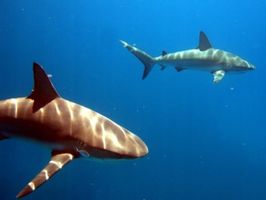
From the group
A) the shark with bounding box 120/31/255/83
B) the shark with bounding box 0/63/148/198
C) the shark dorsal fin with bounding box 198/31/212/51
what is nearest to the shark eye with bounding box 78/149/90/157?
the shark with bounding box 0/63/148/198

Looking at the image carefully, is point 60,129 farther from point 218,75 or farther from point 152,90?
point 152,90

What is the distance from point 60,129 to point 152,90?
95.2 ft

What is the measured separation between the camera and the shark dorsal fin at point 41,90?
4.73 m

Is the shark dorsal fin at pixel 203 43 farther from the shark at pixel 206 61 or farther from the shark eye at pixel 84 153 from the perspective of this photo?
the shark eye at pixel 84 153

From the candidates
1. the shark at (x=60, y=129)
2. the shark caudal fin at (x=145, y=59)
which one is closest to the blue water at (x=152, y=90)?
the shark caudal fin at (x=145, y=59)

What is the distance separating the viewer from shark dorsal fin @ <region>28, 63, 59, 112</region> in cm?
473

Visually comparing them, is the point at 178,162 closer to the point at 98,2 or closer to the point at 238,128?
the point at 238,128

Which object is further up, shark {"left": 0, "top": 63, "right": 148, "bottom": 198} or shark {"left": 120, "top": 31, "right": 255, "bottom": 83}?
shark {"left": 120, "top": 31, "right": 255, "bottom": 83}

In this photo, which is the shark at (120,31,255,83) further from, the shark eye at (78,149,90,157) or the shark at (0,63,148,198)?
the shark eye at (78,149,90,157)

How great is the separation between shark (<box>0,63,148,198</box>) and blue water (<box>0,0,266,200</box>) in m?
11.3

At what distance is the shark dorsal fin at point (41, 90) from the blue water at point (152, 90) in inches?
448

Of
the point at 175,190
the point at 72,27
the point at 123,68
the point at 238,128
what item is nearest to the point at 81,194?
the point at 175,190

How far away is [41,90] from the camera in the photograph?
477 centimetres

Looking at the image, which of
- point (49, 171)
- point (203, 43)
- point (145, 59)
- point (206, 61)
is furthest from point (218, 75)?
point (49, 171)
